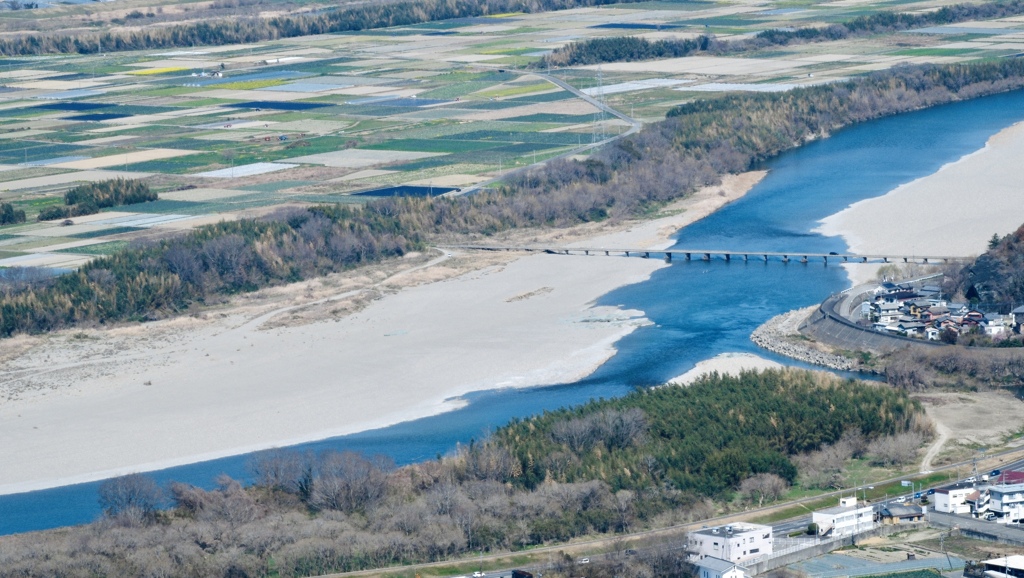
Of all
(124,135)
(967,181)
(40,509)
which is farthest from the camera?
(124,135)

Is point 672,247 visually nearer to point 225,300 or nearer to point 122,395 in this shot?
point 225,300

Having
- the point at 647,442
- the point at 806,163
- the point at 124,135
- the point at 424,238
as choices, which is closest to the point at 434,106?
the point at 124,135

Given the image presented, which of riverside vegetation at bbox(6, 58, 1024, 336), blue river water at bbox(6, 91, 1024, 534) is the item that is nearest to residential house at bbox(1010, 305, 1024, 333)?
blue river water at bbox(6, 91, 1024, 534)

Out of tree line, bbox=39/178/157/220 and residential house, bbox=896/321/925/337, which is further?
tree line, bbox=39/178/157/220

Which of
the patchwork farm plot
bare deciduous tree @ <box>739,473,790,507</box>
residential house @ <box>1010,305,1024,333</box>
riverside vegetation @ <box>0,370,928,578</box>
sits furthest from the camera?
the patchwork farm plot

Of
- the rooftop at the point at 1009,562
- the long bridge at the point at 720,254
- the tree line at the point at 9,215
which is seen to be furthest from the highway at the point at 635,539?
the tree line at the point at 9,215

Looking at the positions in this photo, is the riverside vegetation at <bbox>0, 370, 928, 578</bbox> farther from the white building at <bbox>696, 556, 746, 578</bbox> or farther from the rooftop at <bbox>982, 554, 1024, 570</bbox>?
the rooftop at <bbox>982, 554, 1024, 570</bbox>

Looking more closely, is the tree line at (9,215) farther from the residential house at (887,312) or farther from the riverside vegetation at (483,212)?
the residential house at (887,312)
